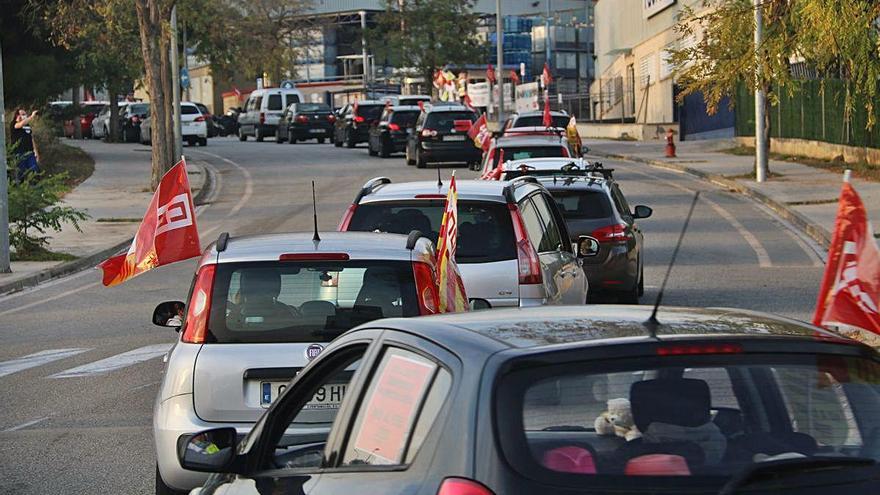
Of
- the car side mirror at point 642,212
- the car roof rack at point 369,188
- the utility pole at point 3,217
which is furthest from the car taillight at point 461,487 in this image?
the utility pole at point 3,217

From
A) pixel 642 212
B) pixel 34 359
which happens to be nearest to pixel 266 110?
pixel 642 212

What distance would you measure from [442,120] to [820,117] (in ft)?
31.5

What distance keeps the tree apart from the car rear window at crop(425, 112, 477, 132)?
3954 cm

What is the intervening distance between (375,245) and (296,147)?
46.9 meters

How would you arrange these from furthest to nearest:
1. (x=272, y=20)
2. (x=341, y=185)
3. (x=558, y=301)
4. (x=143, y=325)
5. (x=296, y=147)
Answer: (x=272, y=20), (x=296, y=147), (x=341, y=185), (x=143, y=325), (x=558, y=301)

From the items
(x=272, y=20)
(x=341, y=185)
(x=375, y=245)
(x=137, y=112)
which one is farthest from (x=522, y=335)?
(x=272, y=20)

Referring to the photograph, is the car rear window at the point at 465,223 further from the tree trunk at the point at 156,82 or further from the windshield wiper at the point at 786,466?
the tree trunk at the point at 156,82

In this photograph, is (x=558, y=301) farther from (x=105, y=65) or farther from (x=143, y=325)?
(x=105, y=65)

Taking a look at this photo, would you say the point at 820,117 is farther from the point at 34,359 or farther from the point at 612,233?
the point at 34,359

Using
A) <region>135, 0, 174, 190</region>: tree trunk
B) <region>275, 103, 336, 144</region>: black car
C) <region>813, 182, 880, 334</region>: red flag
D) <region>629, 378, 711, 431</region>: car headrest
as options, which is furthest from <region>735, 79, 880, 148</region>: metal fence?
<region>629, 378, 711, 431</region>: car headrest

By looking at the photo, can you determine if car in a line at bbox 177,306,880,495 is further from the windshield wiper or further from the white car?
the white car

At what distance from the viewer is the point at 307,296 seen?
25.8 feet

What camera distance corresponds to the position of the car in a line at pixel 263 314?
7289 millimetres

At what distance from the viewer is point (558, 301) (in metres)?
11.4
